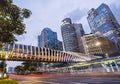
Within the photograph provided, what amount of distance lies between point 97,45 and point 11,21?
118 m

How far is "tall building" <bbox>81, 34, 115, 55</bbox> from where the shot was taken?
408ft

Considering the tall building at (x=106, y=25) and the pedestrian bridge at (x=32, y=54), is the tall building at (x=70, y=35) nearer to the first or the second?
the tall building at (x=106, y=25)

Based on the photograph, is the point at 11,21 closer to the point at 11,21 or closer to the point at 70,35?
the point at 11,21

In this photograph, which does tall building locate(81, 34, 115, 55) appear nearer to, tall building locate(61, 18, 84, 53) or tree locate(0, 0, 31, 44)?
tall building locate(61, 18, 84, 53)

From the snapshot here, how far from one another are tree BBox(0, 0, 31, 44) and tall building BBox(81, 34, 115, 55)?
11590 centimetres

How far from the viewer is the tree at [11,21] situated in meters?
11.8

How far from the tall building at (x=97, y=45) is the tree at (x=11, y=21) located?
116 meters

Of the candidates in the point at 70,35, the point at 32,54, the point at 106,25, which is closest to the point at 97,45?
the point at 106,25

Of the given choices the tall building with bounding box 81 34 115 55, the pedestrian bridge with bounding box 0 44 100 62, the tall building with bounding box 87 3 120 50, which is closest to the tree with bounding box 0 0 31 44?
the pedestrian bridge with bounding box 0 44 100 62

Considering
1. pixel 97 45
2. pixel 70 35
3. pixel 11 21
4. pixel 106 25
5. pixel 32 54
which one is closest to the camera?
pixel 11 21

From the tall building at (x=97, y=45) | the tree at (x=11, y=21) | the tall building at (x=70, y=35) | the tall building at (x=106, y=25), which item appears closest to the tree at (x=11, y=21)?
the tree at (x=11, y=21)

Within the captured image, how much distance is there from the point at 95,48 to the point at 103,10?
68.7 m

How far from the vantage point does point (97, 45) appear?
12375cm

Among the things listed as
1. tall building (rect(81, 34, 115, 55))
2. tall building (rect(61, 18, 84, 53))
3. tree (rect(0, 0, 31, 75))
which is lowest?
tree (rect(0, 0, 31, 75))
